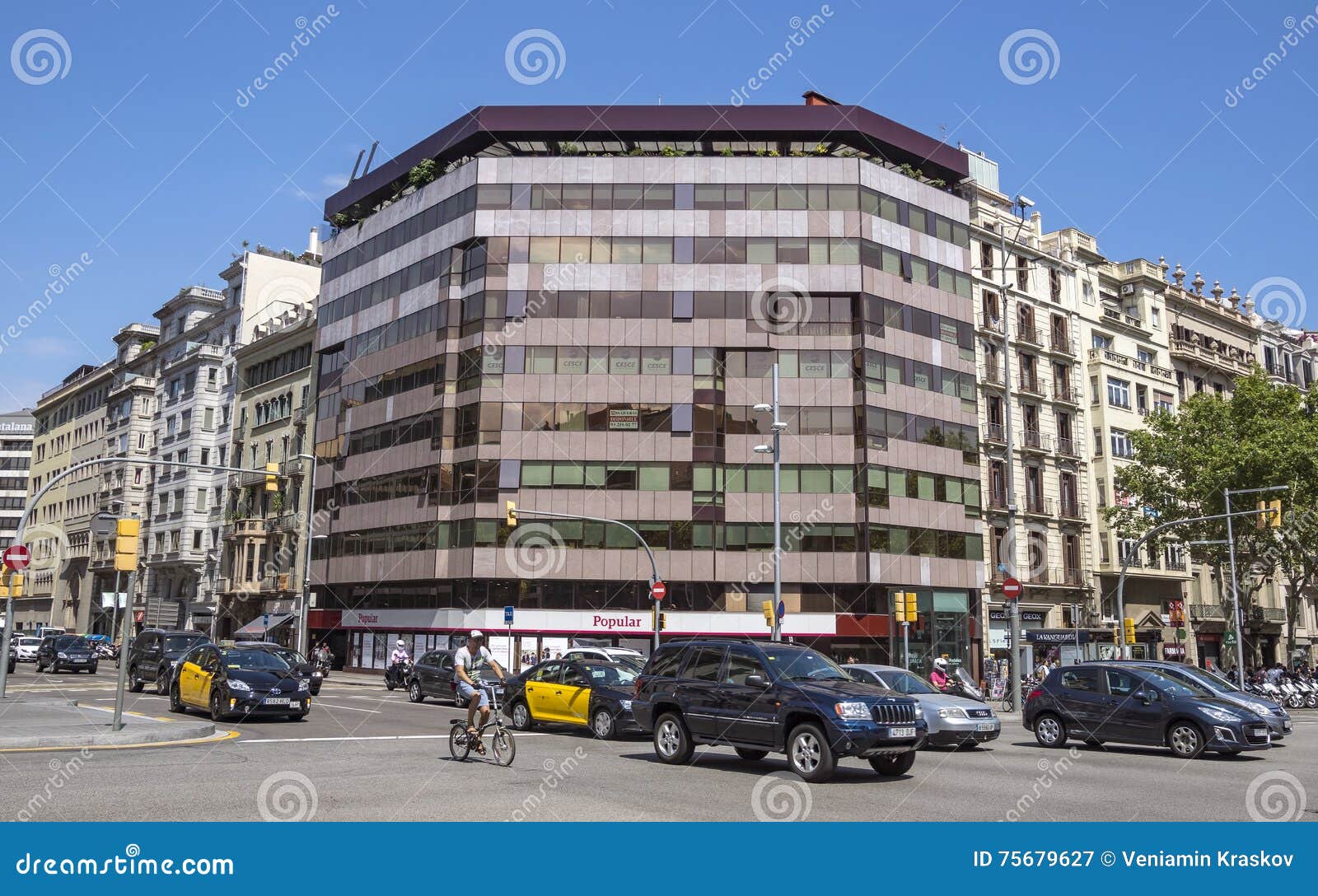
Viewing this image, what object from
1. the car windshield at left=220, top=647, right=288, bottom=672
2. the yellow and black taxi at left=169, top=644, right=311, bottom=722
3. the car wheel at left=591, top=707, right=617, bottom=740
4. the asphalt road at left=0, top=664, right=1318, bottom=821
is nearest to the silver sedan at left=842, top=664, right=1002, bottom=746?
the asphalt road at left=0, top=664, right=1318, bottom=821

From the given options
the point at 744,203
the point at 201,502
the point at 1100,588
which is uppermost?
the point at 744,203

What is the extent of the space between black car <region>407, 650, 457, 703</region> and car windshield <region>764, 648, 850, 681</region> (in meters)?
16.9

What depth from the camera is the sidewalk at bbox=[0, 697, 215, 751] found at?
15.3 meters

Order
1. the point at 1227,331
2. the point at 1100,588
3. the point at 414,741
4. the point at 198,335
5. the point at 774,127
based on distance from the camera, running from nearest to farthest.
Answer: the point at 414,741 → the point at 774,127 → the point at 1100,588 → the point at 1227,331 → the point at 198,335

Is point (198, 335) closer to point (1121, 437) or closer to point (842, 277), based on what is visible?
point (842, 277)

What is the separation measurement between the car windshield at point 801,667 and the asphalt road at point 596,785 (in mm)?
1246

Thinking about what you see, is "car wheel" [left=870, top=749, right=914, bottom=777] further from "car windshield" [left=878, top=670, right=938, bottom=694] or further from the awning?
the awning

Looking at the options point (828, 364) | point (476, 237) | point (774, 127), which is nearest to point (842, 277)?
point (828, 364)

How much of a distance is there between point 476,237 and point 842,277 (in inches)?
687

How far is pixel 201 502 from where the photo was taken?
70.7 metres

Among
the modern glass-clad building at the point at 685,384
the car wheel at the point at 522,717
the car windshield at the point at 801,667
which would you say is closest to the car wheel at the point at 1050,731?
the car windshield at the point at 801,667

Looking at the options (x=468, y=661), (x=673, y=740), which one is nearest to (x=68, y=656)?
(x=468, y=661)

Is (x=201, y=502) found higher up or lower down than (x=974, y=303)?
lower down

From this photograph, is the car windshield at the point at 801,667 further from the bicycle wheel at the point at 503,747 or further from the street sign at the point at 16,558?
the street sign at the point at 16,558
